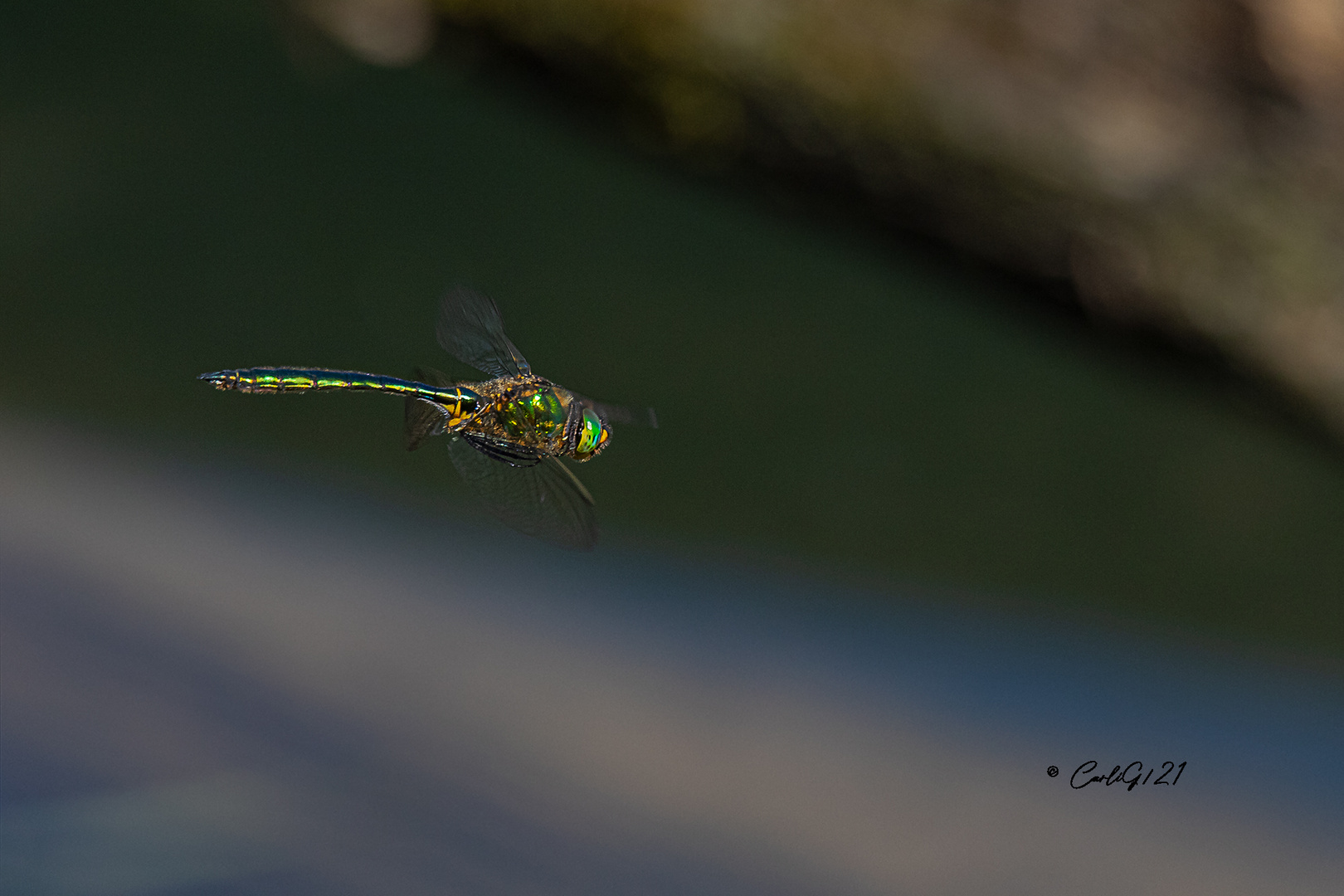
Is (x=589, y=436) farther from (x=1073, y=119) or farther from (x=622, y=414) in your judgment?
(x=1073, y=119)

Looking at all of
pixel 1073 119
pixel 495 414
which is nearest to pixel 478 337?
pixel 495 414

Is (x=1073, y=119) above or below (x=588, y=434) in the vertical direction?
above

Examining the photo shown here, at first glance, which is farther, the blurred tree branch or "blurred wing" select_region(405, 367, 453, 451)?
the blurred tree branch

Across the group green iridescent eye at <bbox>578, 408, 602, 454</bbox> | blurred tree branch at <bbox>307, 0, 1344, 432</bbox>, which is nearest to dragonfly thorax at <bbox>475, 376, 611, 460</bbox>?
green iridescent eye at <bbox>578, 408, 602, 454</bbox>

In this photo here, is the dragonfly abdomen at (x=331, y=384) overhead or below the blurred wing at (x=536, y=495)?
overhead

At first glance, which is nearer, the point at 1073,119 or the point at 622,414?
the point at 622,414

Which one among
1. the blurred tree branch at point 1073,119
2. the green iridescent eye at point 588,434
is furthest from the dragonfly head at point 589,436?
the blurred tree branch at point 1073,119

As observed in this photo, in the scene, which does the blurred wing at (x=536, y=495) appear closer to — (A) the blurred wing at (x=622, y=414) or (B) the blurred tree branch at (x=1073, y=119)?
(A) the blurred wing at (x=622, y=414)

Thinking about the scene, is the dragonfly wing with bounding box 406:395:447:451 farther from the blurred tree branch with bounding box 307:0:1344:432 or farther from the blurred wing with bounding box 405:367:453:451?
the blurred tree branch with bounding box 307:0:1344:432
